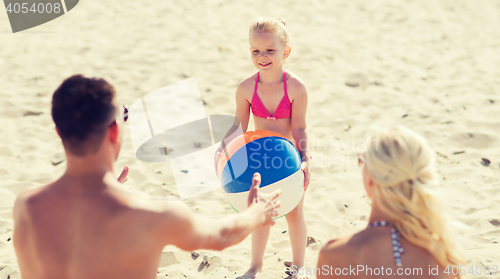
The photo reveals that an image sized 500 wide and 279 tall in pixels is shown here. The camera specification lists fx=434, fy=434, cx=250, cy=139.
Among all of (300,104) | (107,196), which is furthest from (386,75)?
(107,196)

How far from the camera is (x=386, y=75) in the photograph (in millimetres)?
6809

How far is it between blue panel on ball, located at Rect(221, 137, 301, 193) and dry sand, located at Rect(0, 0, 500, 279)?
37.9 inches

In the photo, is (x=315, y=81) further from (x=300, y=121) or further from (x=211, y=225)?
(x=211, y=225)

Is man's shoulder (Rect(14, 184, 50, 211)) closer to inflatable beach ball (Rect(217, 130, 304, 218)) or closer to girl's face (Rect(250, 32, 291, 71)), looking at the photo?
inflatable beach ball (Rect(217, 130, 304, 218))

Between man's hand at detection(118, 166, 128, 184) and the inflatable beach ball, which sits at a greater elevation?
man's hand at detection(118, 166, 128, 184)

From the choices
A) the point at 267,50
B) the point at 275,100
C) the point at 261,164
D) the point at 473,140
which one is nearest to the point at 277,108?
the point at 275,100

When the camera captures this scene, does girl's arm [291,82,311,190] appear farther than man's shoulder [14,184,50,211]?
Yes

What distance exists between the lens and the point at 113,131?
187cm

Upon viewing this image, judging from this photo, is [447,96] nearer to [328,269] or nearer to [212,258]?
[212,258]

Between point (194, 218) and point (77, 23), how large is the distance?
25.6 feet

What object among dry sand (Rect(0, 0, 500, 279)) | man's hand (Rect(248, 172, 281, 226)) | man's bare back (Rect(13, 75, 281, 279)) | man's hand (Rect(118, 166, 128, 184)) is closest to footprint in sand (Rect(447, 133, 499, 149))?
dry sand (Rect(0, 0, 500, 279))

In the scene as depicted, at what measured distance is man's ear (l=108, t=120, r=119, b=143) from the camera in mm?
1860

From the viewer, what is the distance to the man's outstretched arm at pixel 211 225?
184cm

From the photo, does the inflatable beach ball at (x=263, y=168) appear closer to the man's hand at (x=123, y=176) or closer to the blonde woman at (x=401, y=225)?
the man's hand at (x=123, y=176)
